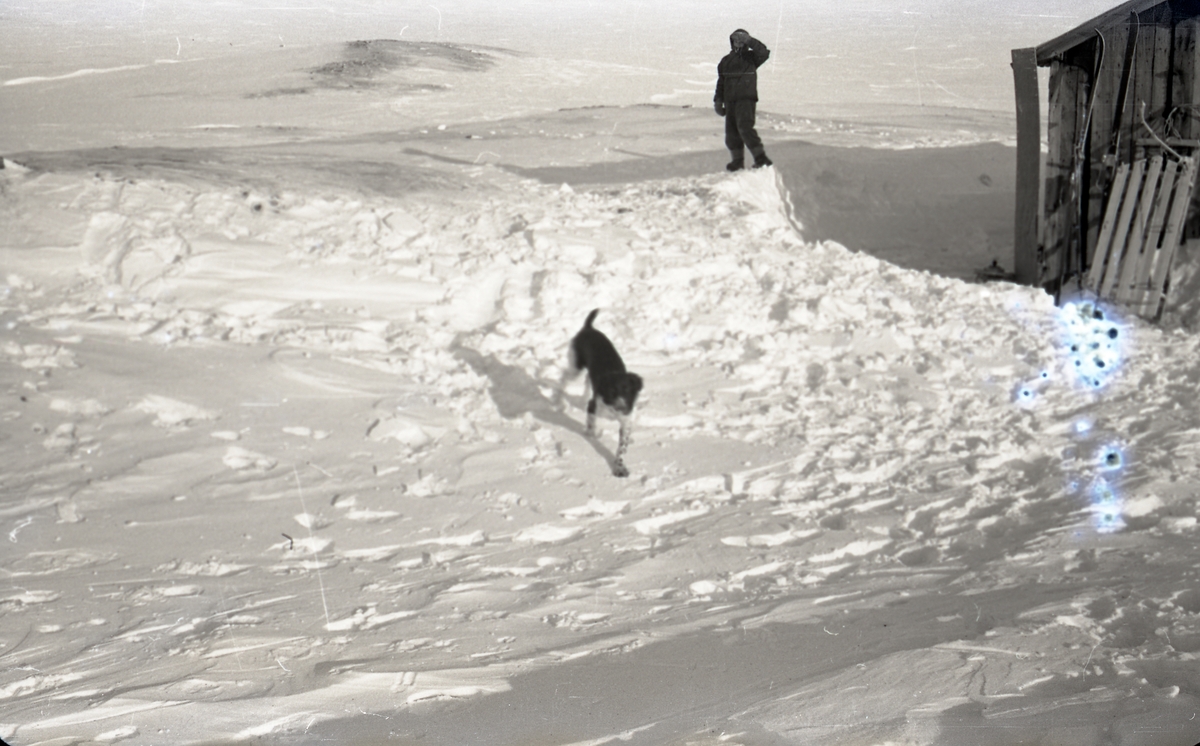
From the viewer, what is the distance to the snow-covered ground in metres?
2.93

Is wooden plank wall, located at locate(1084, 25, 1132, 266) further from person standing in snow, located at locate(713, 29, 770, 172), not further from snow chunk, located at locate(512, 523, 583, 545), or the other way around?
snow chunk, located at locate(512, 523, 583, 545)

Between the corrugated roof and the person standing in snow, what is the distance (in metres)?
2.02

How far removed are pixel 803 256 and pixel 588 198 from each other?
144 centimetres

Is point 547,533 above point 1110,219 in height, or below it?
below

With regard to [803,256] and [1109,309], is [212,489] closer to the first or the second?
[803,256]

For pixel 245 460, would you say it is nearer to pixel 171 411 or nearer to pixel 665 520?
pixel 171 411

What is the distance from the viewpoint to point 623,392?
4340 millimetres

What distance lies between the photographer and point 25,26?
13.0ft

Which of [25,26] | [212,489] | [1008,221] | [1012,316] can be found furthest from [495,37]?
[1008,221]

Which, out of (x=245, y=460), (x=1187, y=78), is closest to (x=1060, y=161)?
(x=1187, y=78)

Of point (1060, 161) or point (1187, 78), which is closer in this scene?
point (1187, 78)

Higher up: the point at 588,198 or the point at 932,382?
the point at 588,198

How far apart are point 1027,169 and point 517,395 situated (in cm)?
453

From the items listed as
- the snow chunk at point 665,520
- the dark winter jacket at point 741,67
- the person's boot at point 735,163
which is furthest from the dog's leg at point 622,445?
the person's boot at point 735,163
